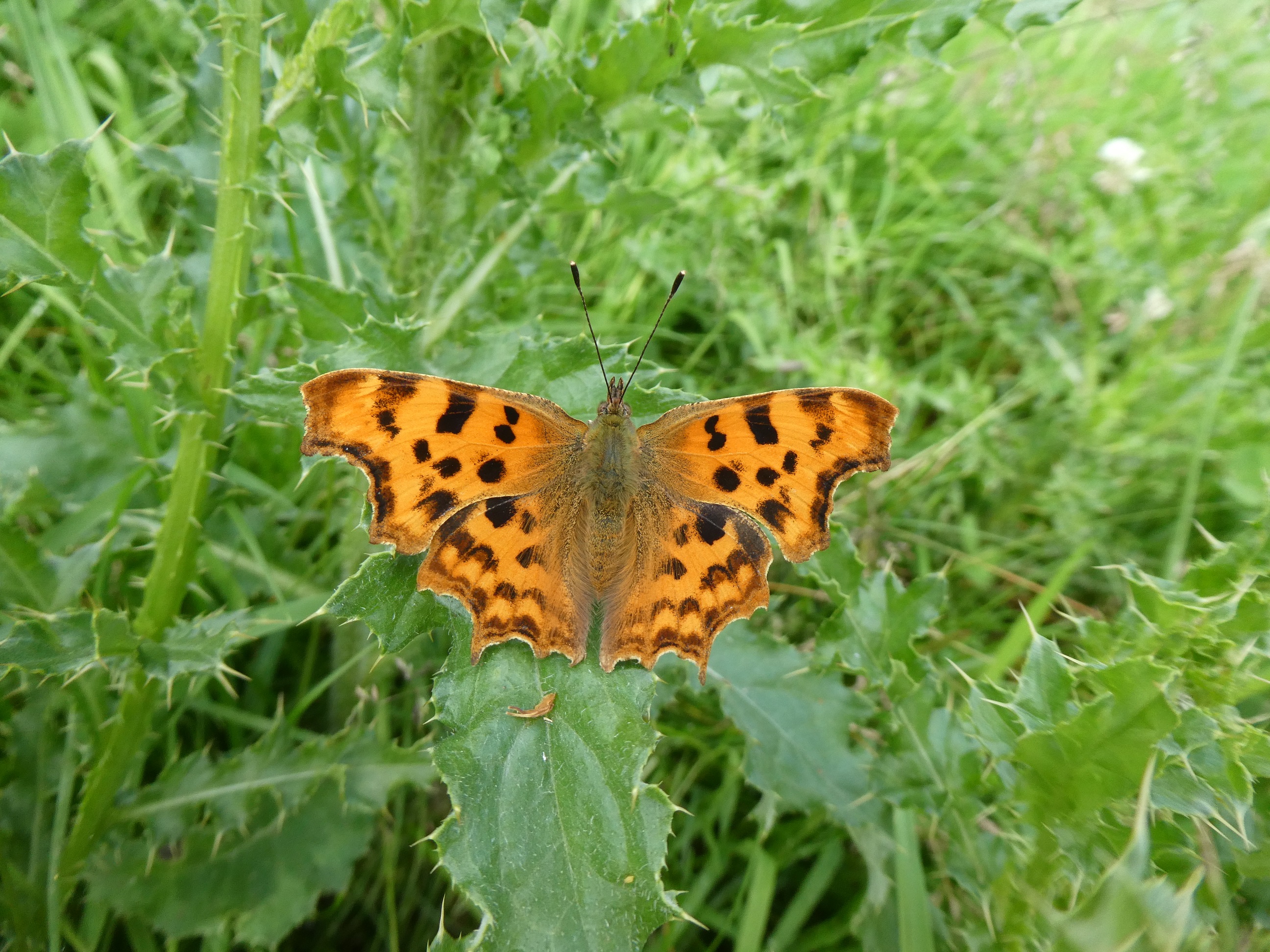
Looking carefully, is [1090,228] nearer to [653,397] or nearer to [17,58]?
[653,397]

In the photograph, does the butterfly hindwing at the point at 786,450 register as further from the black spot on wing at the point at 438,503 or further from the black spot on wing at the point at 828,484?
the black spot on wing at the point at 438,503

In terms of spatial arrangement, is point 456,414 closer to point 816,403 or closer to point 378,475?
point 378,475

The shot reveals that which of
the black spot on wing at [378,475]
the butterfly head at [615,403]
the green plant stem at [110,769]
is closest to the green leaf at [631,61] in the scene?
the butterfly head at [615,403]

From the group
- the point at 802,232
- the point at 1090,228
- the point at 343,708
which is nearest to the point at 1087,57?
the point at 1090,228

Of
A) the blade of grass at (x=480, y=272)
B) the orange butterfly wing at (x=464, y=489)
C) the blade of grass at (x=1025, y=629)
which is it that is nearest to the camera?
the orange butterfly wing at (x=464, y=489)

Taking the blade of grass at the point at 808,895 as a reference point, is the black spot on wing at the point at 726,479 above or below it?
above

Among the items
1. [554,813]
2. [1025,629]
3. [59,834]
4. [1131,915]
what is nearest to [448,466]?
[554,813]
